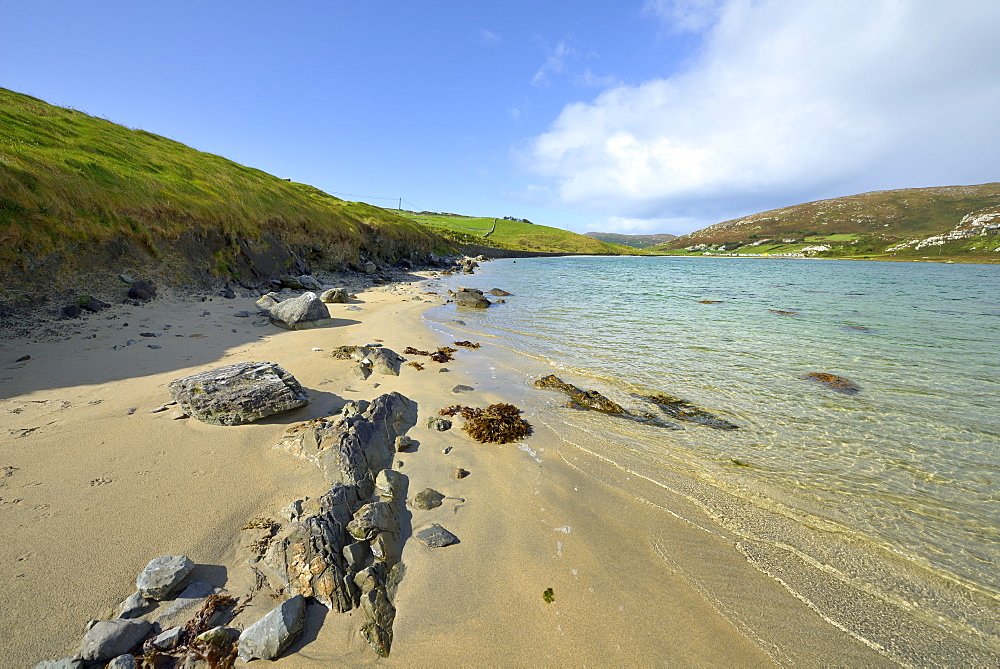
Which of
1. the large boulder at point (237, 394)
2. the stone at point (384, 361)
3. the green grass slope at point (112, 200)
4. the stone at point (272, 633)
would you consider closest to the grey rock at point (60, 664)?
the stone at point (272, 633)

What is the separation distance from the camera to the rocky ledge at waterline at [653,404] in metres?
6.79

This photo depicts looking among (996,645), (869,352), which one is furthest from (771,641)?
(869,352)

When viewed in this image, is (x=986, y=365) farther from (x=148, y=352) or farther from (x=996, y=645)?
(x=148, y=352)

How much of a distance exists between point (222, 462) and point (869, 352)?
16.8m

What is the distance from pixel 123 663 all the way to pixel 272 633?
80cm

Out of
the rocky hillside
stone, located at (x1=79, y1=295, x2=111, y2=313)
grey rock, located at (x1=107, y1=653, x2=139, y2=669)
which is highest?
the rocky hillside

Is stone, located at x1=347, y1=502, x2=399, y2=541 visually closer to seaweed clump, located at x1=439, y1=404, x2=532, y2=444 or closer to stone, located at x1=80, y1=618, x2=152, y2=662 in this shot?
stone, located at x1=80, y1=618, x2=152, y2=662

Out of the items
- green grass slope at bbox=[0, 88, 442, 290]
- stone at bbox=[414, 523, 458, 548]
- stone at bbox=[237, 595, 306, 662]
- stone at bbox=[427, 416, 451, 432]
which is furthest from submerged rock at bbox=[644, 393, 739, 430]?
green grass slope at bbox=[0, 88, 442, 290]

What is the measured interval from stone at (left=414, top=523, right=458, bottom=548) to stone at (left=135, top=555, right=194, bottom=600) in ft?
6.31

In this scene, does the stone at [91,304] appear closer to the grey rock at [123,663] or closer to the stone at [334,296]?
the stone at [334,296]

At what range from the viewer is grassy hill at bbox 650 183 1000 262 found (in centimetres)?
10050

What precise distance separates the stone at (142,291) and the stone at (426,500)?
44.4 ft

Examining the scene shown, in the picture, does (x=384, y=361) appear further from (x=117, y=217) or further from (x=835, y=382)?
(x=117, y=217)

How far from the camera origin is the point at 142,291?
12102 mm
